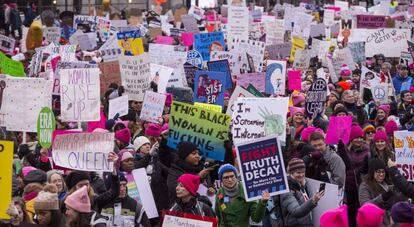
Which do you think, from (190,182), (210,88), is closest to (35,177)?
(190,182)

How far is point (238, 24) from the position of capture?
24.7m

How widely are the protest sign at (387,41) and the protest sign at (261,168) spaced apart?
15477 millimetres

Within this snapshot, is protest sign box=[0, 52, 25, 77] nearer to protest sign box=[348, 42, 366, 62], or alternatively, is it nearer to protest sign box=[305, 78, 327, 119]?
protest sign box=[305, 78, 327, 119]

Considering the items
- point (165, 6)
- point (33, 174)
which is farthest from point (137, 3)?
point (33, 174)

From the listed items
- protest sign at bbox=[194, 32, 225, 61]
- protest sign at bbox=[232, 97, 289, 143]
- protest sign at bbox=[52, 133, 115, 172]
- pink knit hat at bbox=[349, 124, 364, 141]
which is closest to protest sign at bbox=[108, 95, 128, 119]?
protest sign at bbox=[232, 97, 289, 143]

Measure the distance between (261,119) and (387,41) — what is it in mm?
13125

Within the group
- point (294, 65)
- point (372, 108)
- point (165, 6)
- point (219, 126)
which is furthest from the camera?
point (165, 6)

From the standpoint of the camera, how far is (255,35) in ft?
94.5

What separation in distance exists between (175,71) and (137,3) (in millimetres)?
37176

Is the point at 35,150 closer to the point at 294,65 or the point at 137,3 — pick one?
the point at 294,65

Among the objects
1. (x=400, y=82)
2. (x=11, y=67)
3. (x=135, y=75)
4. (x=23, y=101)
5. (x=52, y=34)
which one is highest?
(x=23, y=101)

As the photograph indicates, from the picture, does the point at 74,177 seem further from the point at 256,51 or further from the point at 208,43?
the point at 208,43

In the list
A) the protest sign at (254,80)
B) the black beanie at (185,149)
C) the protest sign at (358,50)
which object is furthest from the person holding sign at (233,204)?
the protest sign at (358,50)

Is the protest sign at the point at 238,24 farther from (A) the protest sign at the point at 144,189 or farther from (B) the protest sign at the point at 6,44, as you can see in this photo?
(A) the protest sign at the point at 144,189
